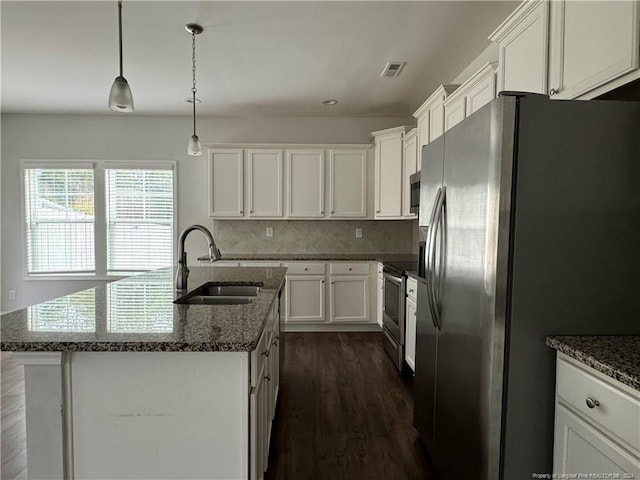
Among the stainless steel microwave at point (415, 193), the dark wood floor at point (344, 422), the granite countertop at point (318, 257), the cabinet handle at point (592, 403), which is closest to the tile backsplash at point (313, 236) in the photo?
the granite countertop at point (318, 257)

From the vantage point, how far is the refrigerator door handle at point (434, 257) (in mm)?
1675

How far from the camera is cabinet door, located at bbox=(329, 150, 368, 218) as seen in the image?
179 inches

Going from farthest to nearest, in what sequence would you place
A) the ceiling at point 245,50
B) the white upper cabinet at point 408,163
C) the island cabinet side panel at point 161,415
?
the white upper cabinet at point 408,163 < the ceiling at point 245,50 < the island cabinet side panel at point 161,415

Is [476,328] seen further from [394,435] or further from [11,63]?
[11,63]

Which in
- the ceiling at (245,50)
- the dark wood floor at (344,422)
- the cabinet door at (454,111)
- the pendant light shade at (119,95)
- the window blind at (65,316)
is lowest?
the dark wood floor at (344,422)

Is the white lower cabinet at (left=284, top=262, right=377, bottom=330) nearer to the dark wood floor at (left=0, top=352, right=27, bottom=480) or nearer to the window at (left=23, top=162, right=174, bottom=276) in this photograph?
the window at (left=23, top=162, right=174, bottom=276)

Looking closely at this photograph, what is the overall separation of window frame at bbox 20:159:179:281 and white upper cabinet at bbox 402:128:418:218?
117 inches

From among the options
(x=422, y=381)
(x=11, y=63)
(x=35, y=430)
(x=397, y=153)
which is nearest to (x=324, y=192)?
(x=397, y=153)

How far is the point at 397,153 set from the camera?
4.13m

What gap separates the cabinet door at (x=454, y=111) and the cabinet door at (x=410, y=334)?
1.41m

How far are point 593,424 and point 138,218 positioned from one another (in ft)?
16.7

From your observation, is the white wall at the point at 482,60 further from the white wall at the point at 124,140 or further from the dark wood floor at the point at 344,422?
the dark wood floor at the point at 344,422

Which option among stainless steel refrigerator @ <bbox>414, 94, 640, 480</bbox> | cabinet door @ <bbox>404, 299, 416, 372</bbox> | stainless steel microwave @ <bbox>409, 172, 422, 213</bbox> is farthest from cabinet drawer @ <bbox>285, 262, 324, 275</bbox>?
stainless steel refrigerator @ <bbox>414, 94, 640, 480</bbox>

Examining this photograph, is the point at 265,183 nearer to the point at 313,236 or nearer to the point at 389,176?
the point at 313,236
